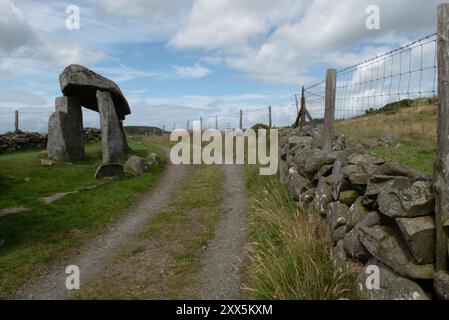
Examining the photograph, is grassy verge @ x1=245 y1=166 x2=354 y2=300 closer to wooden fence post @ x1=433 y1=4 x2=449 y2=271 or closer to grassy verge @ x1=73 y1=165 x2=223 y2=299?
grassy verge @ x1=73 y1=165 x2=223 y2=299

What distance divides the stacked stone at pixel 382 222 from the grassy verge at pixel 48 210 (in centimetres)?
472

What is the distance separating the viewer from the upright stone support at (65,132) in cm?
1534

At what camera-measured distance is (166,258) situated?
6789 millimetres

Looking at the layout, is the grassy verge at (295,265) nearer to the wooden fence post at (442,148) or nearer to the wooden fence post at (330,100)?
the wooden fence post at (442,148)

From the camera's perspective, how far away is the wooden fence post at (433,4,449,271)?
377cm

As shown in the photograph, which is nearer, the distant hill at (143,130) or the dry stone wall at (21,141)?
the dry stone wall at (21,141)

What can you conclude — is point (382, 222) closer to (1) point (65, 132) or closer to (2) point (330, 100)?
(2) point (330, 100)

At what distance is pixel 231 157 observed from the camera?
18.4m

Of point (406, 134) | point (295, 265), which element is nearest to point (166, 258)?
point (295, 265)

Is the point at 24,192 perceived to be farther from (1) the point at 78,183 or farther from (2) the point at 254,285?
(2) the point at 254,285

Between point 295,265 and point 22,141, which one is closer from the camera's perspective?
point 295,265

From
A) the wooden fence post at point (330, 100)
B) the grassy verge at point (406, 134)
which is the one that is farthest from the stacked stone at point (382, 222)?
the grassy verge at point (406, 134)

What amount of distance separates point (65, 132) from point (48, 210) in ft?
21.4
